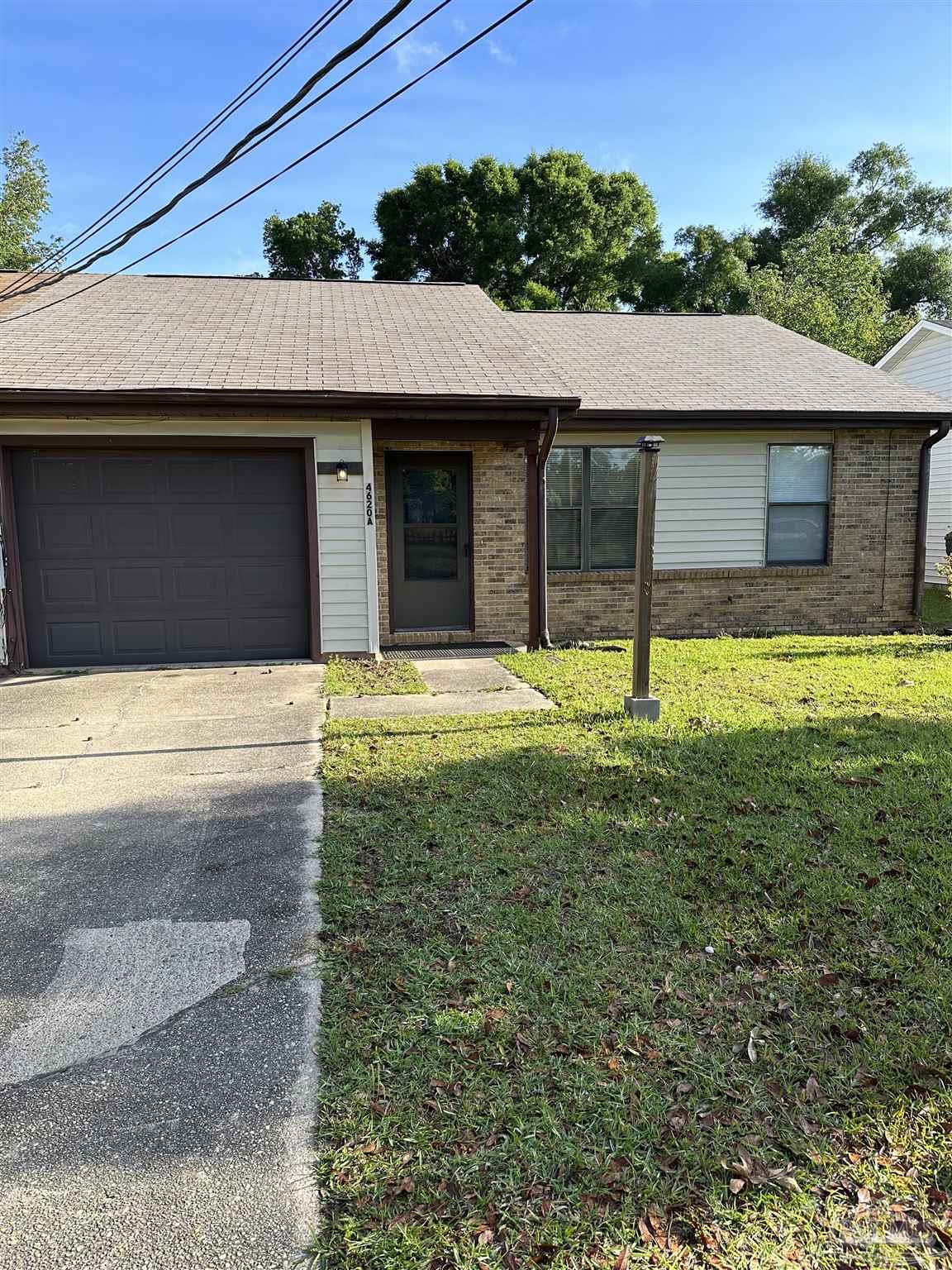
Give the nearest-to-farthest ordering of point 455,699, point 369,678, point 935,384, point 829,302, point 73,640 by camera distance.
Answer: point 455,699
point 369,678
point 73,640
point 935,384
point 829,302

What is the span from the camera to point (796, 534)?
10.7 meters

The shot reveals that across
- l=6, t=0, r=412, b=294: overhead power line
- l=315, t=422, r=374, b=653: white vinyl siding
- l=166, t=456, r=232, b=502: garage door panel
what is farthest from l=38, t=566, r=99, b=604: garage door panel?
l=6, t=0, r=412, b=294: overhead power line

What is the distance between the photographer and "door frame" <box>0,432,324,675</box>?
7793mm

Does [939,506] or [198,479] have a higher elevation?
[198,479]

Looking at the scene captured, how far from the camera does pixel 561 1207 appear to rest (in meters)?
1.86

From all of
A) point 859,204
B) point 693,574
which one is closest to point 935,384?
point 693,574

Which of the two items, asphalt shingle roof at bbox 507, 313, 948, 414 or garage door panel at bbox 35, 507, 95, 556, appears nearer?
garage door panel at bbox 35, 507, 95, 556

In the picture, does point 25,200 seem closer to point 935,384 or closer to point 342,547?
point 342,547

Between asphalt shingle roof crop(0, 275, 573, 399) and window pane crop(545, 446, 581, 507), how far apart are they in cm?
103

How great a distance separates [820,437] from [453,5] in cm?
762

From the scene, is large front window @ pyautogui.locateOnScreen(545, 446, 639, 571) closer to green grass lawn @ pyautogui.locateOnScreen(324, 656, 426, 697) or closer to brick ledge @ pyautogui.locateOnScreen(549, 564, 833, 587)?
brick ledge @ pyautogui.locateOnScreen(549, 564, 833, 587)

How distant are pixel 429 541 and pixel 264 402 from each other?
8.64ft

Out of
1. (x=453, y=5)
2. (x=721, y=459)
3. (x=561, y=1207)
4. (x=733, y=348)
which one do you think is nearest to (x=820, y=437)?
(x=721, y=459)

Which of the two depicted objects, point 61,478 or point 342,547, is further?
point 342,547
